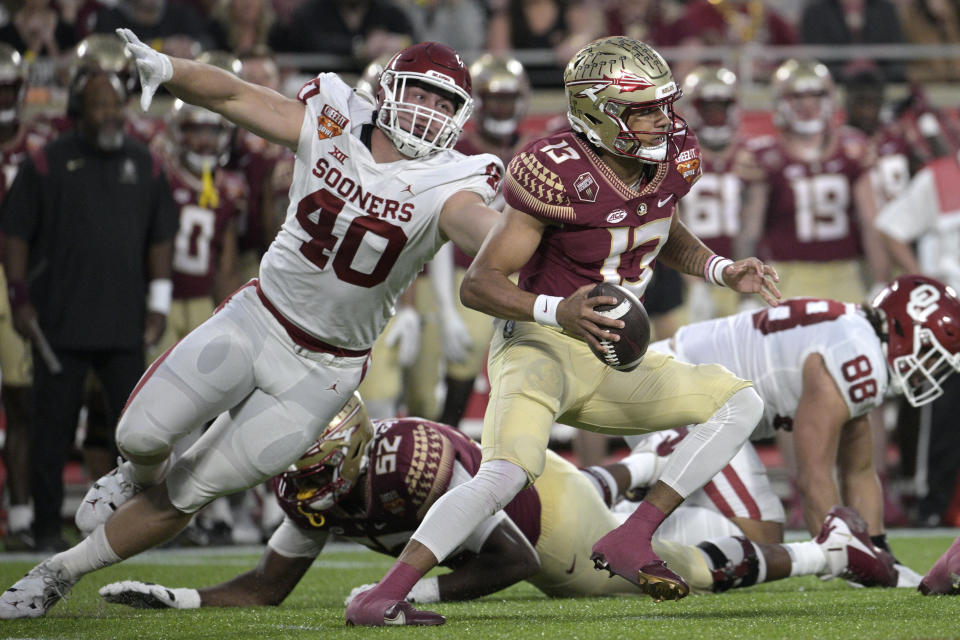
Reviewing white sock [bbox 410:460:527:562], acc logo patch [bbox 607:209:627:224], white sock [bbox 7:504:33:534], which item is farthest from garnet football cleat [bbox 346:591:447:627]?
white sock [bbox 7:504:33:534]

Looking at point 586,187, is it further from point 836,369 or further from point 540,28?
point 540,28

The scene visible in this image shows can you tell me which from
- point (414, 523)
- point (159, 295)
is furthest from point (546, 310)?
point (159, 295)

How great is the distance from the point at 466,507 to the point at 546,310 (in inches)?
19.4

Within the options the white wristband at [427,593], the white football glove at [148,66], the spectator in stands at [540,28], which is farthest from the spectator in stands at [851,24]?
the white football glove at [148,66]

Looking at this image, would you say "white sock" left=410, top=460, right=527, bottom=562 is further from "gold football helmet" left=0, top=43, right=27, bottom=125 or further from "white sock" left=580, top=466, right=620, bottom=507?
"gold football helmet" left=0, top=43, right=27, bottom=125

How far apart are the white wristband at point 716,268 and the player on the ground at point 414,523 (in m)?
0.76

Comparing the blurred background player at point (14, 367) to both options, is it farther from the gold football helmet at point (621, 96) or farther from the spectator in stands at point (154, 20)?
the gold football helmet at point (621, 96)

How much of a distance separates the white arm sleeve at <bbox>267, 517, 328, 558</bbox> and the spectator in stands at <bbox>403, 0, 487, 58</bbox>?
524 centimetres

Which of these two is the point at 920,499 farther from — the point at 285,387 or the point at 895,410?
the point at 285,387

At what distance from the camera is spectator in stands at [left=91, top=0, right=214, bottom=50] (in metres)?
8.21

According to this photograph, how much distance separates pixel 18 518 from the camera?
246 inches

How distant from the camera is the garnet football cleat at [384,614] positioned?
3355 millimetres

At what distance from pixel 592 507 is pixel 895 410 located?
4.00 meters

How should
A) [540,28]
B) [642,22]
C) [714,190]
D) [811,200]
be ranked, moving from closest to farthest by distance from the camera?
1. [811,200]
2. [714,190]
3. [540,28]
4. [642,22]
